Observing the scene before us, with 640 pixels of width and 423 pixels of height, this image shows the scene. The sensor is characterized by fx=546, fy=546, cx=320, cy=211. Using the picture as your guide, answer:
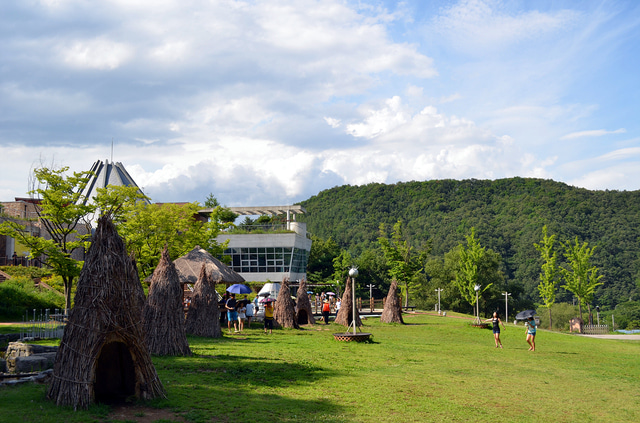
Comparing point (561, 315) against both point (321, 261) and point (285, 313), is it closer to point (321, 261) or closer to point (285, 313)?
point (321, 261)

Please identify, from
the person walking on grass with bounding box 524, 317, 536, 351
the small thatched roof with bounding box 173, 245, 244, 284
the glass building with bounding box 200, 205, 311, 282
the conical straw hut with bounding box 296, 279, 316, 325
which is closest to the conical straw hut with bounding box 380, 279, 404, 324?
the conical straw hut with bounding box 296, 279, 316, 325

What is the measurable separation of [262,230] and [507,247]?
50966 millimetres

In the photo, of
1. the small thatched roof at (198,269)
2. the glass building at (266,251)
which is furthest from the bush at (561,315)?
the small thatched roof at (198,269)

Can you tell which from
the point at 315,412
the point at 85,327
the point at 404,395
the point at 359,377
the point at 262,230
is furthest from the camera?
the point at 262,230

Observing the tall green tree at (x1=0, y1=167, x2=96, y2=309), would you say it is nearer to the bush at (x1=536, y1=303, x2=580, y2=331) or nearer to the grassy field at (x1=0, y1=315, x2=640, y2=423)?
the grassy field at (x1=0, y1=315, x2=640, y2=423)

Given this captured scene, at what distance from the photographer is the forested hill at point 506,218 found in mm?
89562

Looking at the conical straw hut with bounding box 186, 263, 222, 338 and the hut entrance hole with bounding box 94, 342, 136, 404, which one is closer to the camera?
the hut entrance hole with bounding box 94, 342, 136, 404

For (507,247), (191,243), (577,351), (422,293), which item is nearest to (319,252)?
(422,293)

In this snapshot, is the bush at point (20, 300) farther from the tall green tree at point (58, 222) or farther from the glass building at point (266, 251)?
the glass building at point (266, 251)

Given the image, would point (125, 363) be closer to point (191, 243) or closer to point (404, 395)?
point (404, 395)

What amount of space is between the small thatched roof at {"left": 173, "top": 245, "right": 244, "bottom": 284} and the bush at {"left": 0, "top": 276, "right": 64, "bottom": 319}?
26.9 ft

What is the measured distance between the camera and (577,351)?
23.3 metres

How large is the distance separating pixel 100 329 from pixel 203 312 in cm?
1155

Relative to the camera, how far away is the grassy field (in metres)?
9.26
